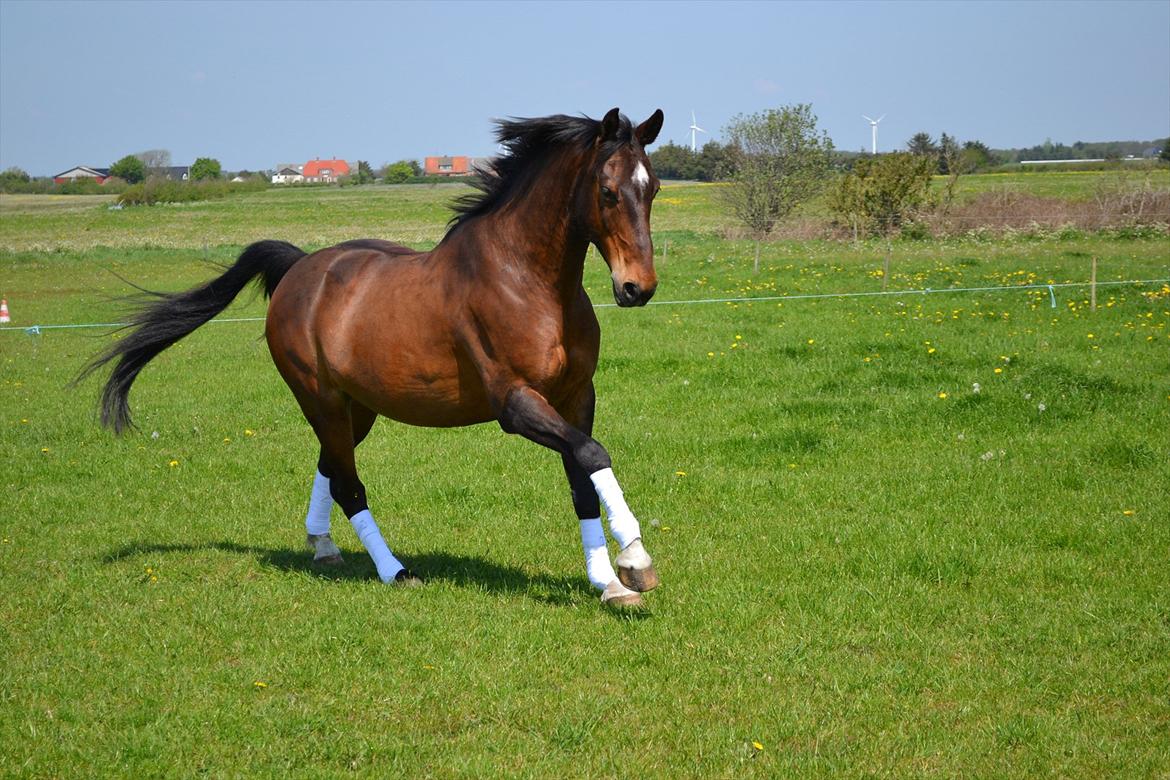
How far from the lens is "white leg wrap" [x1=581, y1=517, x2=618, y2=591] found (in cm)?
639

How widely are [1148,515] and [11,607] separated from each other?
7398 millimetres

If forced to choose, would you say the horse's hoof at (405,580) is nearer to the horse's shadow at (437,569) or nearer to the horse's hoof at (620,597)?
the horse's shadow at (437,569)

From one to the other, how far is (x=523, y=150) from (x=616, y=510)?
2.28 m

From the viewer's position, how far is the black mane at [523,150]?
6109mm

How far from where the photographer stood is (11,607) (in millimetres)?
6688

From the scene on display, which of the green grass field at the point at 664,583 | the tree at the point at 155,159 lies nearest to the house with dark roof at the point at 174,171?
the tree at the point at 155,159

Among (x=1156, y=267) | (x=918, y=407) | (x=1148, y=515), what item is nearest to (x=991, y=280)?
(x=1156, y=267)

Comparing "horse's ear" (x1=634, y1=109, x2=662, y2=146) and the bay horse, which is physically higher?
"horse's ear" (x1=634, y1=109, x2=662, y2=146)

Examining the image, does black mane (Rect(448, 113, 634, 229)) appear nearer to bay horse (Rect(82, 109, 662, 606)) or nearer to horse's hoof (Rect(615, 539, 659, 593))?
bay horse (Rect(82, 109, 662, 606))

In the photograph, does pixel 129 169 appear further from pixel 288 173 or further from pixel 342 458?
pixel 342 458

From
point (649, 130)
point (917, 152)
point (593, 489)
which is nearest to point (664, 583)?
point (593, 489)

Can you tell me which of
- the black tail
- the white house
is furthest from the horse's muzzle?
the white house

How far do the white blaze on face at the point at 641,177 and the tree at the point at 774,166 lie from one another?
43.8 metres

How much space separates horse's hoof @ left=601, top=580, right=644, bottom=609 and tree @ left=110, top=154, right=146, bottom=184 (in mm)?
143841
